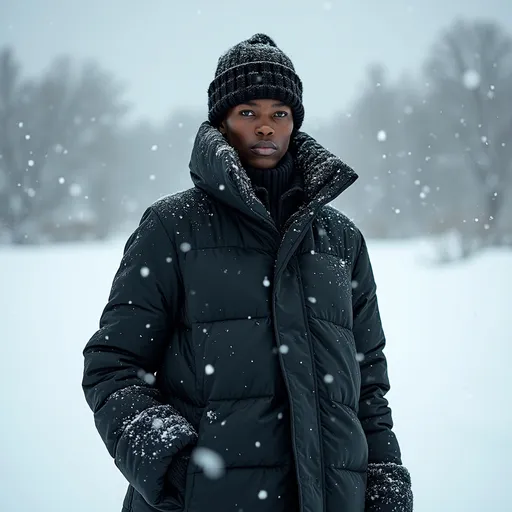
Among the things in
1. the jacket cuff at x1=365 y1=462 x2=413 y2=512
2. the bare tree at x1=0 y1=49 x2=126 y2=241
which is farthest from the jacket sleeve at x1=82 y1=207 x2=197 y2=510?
the bare tree at x1=0 y1=49 x2=126 y2=241

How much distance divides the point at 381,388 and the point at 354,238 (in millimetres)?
420

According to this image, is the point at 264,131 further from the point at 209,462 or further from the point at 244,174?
the point at 209,462

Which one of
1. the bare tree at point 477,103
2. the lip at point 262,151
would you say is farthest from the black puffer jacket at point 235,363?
the bare tree at point 477,103

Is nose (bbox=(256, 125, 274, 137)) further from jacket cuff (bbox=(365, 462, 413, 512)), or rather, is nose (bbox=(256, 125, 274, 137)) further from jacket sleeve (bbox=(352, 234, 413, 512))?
jacket cuff (bbox=(365, 462, 413, 512))

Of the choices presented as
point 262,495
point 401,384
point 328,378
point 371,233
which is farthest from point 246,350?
point 371,233

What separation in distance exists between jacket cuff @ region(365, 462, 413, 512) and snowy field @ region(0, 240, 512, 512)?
1980 mm

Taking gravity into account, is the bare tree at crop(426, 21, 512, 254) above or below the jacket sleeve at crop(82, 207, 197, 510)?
above

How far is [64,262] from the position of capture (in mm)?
9914

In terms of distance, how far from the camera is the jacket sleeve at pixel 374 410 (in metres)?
1.49

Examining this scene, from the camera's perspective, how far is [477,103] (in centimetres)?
1498

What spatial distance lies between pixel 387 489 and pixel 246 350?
526 millimetres

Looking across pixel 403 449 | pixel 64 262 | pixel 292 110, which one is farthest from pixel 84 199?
pixel 292 110

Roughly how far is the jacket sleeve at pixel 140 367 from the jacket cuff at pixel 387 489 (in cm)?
51

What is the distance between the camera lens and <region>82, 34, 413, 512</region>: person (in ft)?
4.21
